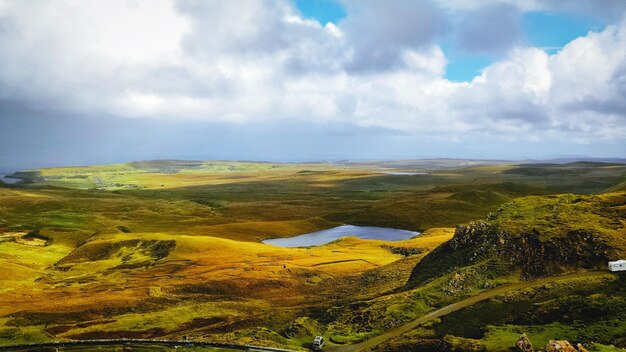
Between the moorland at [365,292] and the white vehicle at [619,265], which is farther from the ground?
the white vehicle at [619,265]

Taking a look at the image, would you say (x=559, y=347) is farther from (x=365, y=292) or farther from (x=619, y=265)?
(x=365, y=292)

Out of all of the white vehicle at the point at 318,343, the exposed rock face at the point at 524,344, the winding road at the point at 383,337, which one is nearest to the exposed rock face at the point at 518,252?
the winding road at the point at 383,337

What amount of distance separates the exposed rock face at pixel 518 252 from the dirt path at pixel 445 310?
7.82 ft

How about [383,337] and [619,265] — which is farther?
[619,265]

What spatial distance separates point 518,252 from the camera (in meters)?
76.6

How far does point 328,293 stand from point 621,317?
173 feet

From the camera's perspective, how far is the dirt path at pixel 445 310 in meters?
61.8

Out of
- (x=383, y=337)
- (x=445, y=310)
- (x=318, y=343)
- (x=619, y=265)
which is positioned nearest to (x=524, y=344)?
(x=445, y=310)

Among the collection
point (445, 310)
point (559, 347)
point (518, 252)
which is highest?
point (518, 252)

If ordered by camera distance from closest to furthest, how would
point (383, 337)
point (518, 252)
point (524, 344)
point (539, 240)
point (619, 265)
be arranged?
point (524, 344), point (383, 337), point (619, 265), point (518, 252), point (539, 240)

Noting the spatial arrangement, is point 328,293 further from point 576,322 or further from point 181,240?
point 181,240

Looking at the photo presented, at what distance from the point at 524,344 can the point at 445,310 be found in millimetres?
16874

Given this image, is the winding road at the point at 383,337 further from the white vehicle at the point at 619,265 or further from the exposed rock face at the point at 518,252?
the exposed rock face at the point at 518,252

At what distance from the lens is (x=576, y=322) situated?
185 ft
